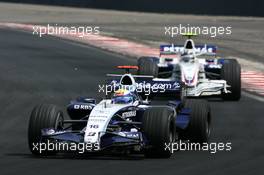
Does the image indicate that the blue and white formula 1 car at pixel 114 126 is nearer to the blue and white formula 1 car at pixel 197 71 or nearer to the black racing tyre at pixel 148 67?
the blue and white formula 1 car at pixel 197 71

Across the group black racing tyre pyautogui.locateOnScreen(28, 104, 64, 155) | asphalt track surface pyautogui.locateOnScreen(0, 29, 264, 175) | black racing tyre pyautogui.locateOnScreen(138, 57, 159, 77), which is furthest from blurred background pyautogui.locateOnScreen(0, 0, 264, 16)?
black racing tyre pyautogui.locateOnScreen(28, 104, 64, 155)

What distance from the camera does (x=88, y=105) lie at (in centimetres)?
1536

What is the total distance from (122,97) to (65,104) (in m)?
5.87

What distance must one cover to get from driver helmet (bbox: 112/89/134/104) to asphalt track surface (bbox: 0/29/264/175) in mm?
1208

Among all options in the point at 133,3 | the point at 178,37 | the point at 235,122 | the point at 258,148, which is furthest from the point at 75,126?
the point at 133,3

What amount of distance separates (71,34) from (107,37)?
1.97 metres

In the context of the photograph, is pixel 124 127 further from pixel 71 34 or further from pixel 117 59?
pixel 71 34

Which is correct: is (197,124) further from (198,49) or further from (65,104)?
(198,49)

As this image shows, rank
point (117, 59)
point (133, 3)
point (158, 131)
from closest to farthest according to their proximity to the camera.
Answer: point (158, 131)
point (117, 59)
point (133, 3)

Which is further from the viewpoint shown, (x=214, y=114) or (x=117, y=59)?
(x=117, y=59)

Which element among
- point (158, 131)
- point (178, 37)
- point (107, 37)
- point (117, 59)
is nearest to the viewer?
point (158, 131)

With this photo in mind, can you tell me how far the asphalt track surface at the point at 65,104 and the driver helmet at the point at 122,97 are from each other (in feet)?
3.96

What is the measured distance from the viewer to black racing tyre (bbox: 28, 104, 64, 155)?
47.1 feet

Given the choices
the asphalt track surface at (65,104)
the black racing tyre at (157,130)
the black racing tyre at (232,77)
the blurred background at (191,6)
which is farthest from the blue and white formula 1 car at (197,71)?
the blurred background at (191,6)
